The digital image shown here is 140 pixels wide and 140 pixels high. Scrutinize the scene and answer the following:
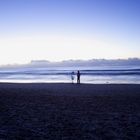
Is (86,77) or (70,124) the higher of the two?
(86,77)

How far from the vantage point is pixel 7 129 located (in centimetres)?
685

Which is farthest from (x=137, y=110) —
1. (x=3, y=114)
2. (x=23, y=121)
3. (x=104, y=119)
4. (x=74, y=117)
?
(x=3, y=114)

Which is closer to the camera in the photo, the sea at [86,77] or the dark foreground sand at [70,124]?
the dark foreground sand at [70,124]

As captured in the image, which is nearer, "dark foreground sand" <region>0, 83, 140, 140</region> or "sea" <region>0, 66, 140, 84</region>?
"dark foreground sand" <region>0, 83, 140, 140</region>

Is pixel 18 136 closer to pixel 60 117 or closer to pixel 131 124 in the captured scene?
pixel 60 117

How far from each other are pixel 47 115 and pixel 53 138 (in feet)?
9.24

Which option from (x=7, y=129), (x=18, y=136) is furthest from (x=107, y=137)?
(x=7, y=129)

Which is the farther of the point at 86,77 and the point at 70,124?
the point at 86,77

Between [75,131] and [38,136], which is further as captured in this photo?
[75,131]

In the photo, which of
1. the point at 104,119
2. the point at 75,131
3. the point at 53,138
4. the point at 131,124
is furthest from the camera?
the point at 104,119

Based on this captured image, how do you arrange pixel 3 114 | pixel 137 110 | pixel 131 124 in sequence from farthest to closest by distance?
1. pixel 137 110
2. pixel 3 114
3. pixel 131 124

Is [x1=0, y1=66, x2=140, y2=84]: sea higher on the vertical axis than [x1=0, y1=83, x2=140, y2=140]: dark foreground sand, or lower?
higher

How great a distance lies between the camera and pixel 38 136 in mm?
6250

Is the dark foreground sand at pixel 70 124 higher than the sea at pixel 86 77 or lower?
lower
